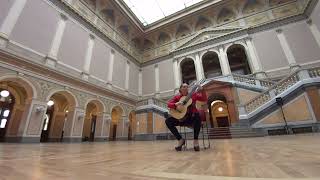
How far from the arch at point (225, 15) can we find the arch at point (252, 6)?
1156 millimetres

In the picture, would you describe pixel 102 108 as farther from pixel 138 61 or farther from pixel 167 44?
pixel 167 44

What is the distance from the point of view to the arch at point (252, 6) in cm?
1667

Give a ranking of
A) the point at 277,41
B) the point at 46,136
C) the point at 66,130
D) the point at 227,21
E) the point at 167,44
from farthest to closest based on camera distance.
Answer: the point at 167,44, the point at 227,21, the point at 277,41, the point at 46,136, the point at 66,130

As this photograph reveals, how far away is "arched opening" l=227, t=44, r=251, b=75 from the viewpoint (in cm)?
1762

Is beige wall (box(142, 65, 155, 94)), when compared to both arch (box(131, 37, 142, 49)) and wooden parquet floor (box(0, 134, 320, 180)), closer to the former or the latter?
arch (box(131, 37, 142, 49))

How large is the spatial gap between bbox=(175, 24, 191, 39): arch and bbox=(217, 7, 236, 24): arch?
3512 millimetres

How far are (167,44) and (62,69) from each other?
12.7m

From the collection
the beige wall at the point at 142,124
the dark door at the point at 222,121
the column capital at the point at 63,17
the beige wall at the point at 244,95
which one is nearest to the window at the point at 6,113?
the column capital at the point at 63,17

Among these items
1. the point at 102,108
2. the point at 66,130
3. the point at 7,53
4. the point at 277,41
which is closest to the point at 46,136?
the point at 66,130

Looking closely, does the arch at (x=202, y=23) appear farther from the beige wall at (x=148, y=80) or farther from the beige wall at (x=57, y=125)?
the beige wall at (x=57, y=125)

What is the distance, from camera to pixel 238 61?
19.1 m

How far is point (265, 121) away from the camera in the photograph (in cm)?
A: 888

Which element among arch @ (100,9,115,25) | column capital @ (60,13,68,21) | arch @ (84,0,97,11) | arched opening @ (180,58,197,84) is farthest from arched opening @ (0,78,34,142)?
arched opening @ (180,58,197,84)

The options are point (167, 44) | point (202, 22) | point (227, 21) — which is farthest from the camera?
point (167, 44)
